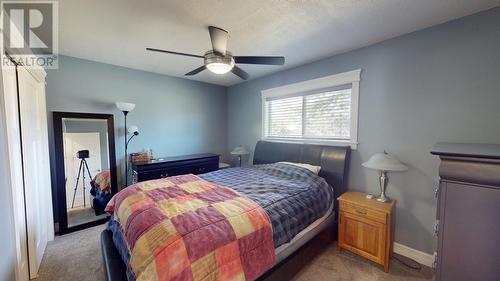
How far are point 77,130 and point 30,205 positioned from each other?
1310 mm

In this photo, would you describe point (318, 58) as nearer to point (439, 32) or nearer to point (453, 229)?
point (439, 32)

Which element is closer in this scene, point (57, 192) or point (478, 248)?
point (478, 248)

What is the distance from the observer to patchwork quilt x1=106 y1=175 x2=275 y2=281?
1198 mm

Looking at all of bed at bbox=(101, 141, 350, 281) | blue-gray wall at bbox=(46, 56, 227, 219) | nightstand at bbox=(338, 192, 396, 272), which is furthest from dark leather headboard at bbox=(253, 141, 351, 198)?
blue-gray wall at bbox=(46, 56, 227, 219)

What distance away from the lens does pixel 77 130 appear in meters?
2.96

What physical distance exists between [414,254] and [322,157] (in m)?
1.48

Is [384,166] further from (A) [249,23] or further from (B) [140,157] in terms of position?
(B) [140,157]

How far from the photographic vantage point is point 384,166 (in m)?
2.14

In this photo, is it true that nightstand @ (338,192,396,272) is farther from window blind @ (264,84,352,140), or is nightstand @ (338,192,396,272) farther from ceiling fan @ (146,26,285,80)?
ceiling fan @ (146,26,285,80)

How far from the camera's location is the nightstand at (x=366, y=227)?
6.62ft

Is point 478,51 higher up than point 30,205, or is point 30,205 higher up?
point 478,51

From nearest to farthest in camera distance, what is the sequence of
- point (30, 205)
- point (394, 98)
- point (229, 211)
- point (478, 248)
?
point (478, 248)
point (229, 211)
point (30, 205)
point (394, 98)

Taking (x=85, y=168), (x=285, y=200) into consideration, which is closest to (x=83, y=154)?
(x=85, y=168)

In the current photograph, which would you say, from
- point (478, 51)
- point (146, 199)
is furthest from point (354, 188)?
point (146, 199)
